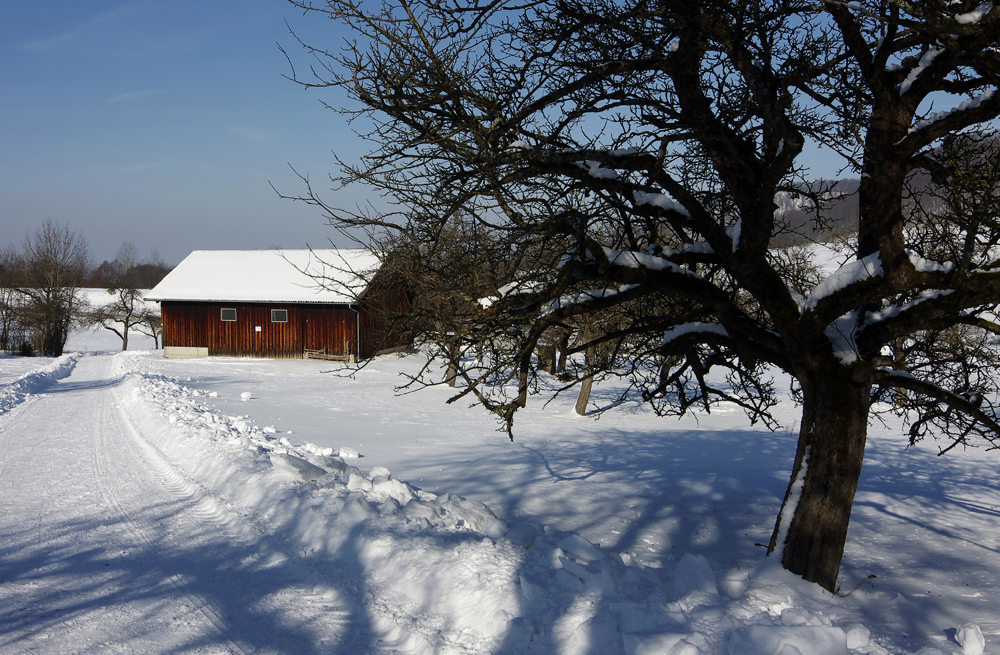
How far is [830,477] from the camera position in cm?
536

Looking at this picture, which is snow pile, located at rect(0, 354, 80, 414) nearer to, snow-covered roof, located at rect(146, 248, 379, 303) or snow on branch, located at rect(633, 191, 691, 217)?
snow-covered roof, located at rect(146, 248, 379, 303)

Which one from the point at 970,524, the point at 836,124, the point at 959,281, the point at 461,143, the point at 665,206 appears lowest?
the point at 970,524

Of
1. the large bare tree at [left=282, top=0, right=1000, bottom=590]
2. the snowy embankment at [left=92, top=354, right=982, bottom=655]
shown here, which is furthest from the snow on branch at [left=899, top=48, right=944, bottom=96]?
the snowy embankment at [left=92, top=354, right=982, bottom=655]

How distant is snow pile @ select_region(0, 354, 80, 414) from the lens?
48.1 feet

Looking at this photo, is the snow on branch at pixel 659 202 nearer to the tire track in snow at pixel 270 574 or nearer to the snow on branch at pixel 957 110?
the snow on branch at pixel 957 110

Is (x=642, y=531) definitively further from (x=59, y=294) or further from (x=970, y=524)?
(x=59, y=294)

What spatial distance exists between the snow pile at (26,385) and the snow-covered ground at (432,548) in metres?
1.58

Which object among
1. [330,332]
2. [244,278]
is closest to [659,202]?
[330,332]

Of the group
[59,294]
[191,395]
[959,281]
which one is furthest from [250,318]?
[959,281]

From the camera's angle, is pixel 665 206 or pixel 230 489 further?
pixel 230 489

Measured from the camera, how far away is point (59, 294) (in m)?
41.8

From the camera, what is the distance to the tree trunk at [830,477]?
17.6ft

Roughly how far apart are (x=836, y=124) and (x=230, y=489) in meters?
7.87

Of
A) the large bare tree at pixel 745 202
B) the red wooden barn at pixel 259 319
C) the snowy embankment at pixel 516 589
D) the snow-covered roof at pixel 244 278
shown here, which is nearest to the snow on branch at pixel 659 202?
the large bare tree at pixel 745 202
